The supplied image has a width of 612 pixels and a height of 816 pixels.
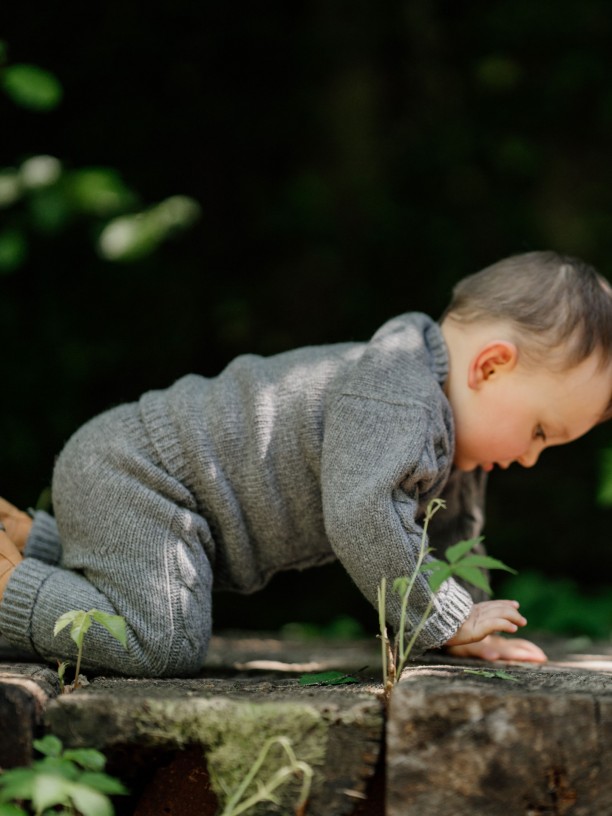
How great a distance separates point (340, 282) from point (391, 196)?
0.44m

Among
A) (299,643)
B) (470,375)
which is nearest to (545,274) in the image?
(470,375)

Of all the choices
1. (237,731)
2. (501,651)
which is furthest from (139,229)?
(237,731)

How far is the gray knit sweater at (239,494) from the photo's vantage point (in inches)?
71.8

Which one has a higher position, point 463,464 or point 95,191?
point 95,191

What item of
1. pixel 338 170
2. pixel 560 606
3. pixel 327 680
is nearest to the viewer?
pixel 327 680

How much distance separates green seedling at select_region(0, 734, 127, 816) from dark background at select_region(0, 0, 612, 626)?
2.63 m

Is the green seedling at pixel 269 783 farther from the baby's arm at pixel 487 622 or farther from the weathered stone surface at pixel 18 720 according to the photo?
the baby's arm at pixel 487 622

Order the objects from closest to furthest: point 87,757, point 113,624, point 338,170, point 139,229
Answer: point 87,757 < point 113,624 < point 139,229 < point 338,170

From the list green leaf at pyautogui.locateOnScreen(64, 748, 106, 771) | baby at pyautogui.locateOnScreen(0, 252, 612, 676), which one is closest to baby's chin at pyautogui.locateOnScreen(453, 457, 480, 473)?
baby at pyautogui.locateOnScreen(0, 252, 612, 676)

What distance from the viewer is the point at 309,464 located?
2033 mm

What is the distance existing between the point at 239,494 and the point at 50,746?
31.1 inches

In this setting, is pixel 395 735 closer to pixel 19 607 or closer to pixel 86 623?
pixel 86 623

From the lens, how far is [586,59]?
4.12 metres

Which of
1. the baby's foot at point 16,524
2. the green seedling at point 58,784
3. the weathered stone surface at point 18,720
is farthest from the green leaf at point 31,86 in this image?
the green seedling at point 58,784
